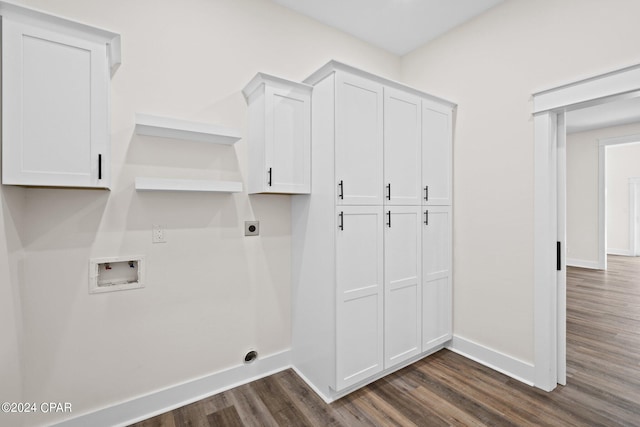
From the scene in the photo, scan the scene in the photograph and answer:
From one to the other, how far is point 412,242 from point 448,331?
1.01 meters

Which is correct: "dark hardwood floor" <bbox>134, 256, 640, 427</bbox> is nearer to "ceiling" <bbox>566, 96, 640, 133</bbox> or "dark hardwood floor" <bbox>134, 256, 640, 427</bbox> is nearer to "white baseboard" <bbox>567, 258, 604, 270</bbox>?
"ceiling" <bbox>566, 96, 640, 133</bbox>

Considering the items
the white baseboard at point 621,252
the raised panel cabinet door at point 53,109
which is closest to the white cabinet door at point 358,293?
the raised panel cabinet door at point 53,109

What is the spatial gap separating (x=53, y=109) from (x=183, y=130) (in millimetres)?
626

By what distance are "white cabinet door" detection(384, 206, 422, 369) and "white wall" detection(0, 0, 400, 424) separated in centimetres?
85

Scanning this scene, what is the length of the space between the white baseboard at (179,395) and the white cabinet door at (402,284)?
0.91 m

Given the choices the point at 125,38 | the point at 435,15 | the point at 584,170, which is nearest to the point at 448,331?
the point at 435,15

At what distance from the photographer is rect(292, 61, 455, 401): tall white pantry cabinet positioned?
2055mm

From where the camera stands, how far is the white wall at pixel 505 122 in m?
2.00

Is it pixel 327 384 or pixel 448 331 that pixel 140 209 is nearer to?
pixel 327 384

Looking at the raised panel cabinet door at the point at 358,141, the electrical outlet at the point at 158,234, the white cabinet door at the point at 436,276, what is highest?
the raised panel cabinet door at the point at 358,141

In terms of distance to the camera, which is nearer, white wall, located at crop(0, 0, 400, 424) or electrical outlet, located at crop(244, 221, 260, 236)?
white wall, located at crop(0, 0, 400, 424)

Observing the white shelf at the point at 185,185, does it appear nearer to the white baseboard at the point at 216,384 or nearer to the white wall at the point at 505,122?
the white baseboard at the point at 216,384

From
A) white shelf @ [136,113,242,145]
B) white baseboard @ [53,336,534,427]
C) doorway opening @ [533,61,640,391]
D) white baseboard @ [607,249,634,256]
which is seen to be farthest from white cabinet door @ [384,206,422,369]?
white baseboard @ [607,249,634,256]

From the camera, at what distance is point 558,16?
83.3 inches
